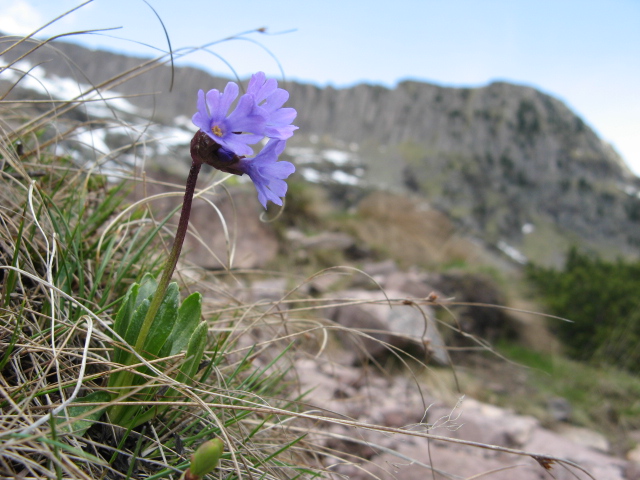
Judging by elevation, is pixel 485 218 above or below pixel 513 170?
below

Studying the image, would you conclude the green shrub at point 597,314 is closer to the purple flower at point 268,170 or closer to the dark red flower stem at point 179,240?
the purple flower at point 268,170

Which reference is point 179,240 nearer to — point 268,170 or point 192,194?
point 192,194

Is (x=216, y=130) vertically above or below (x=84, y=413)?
above

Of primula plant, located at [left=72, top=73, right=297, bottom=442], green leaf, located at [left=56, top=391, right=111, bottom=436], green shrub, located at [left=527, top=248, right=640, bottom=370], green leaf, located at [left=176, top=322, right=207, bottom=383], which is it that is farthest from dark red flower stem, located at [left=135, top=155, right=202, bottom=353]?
green shrub, located at [left=527, top=248, right=640, bottom=370]

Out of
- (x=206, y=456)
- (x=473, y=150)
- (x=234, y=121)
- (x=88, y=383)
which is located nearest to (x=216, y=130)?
(x=234, y=121)

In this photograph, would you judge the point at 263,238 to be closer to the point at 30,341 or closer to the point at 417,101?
the point at 30,341

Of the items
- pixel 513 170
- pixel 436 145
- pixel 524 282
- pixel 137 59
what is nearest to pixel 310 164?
pixel 436 145

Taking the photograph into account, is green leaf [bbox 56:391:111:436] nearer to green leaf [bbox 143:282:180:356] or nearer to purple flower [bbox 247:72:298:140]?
green leaf [bbox 143:282:180:356]
